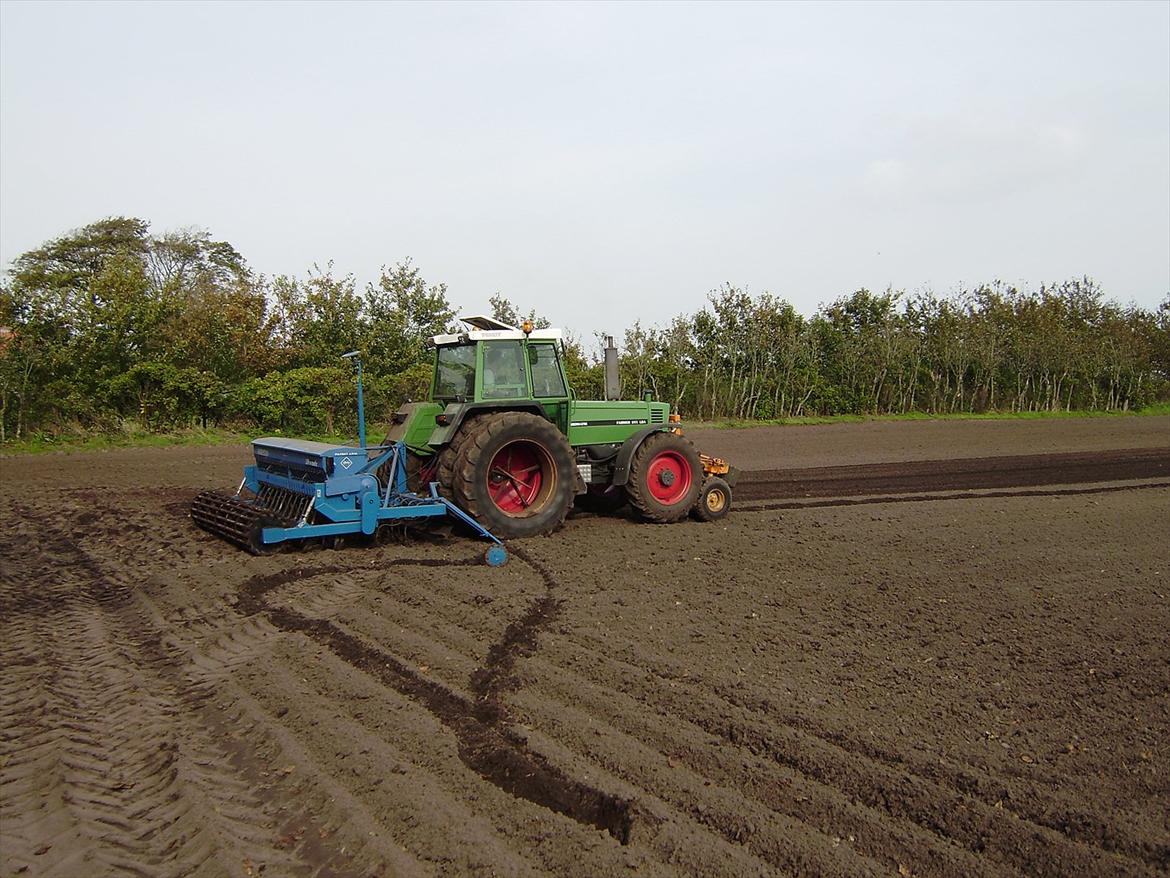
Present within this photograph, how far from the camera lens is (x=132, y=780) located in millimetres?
3574

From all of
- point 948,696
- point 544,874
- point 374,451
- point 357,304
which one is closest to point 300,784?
point 544,874

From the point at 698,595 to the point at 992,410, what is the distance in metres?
28.3

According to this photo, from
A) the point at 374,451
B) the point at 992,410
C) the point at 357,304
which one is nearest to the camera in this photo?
the point at 374,451

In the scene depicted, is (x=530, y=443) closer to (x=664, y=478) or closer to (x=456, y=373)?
(x=456, y=373)

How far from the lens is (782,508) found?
10.7 metres

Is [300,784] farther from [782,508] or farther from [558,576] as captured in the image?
[782,508]

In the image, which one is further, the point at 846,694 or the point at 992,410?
the point at 992,410

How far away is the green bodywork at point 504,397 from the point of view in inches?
332

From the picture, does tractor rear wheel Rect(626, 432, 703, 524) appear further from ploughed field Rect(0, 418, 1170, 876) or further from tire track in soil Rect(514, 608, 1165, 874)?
tire track in soil Rect(514, 608, 1165, 874)

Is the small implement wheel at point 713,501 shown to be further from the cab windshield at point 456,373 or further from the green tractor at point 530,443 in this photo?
the cab windshield at point 456,373

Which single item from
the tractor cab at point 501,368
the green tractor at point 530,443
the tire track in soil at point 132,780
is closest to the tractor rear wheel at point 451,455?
the green tractor at point 530,443

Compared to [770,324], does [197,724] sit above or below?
below

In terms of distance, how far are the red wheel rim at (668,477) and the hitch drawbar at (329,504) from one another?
2.03 m

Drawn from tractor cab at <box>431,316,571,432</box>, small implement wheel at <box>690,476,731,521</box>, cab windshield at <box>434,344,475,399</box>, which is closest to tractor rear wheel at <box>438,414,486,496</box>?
tractor cab at <box>431,316,571,432</box>
